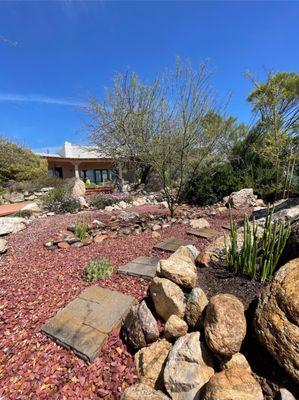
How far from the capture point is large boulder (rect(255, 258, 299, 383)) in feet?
4.17

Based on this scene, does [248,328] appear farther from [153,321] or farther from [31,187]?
[31,187]

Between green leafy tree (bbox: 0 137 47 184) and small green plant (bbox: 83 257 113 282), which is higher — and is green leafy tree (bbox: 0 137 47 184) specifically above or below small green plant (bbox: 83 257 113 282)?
above

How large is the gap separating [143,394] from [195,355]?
15.6 inches

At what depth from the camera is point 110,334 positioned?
1.90m

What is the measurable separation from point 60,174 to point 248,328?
A: 2177 centimetres

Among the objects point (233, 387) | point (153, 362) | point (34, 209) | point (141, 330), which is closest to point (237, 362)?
point (233, 387)

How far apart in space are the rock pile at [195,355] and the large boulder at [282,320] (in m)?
0.14

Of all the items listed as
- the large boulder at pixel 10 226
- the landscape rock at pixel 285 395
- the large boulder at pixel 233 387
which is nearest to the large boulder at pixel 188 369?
the large boulder at pixel 233 387

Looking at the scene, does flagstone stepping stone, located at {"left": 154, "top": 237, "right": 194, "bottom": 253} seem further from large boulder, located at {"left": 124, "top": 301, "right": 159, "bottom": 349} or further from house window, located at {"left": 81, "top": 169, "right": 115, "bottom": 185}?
house window, located at {"left": 81, "top": 169, "right": 115, "bottom": 185}

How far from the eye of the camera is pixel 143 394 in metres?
1.36

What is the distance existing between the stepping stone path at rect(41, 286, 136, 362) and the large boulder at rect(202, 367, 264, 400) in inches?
35.8

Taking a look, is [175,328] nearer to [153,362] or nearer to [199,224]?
[153,362]

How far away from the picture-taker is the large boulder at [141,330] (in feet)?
5.88

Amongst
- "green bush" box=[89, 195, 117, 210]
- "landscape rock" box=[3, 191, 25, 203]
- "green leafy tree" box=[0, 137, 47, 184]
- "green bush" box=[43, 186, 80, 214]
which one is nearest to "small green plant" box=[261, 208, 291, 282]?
"green bush" box=[43, 186, 80, 214]
